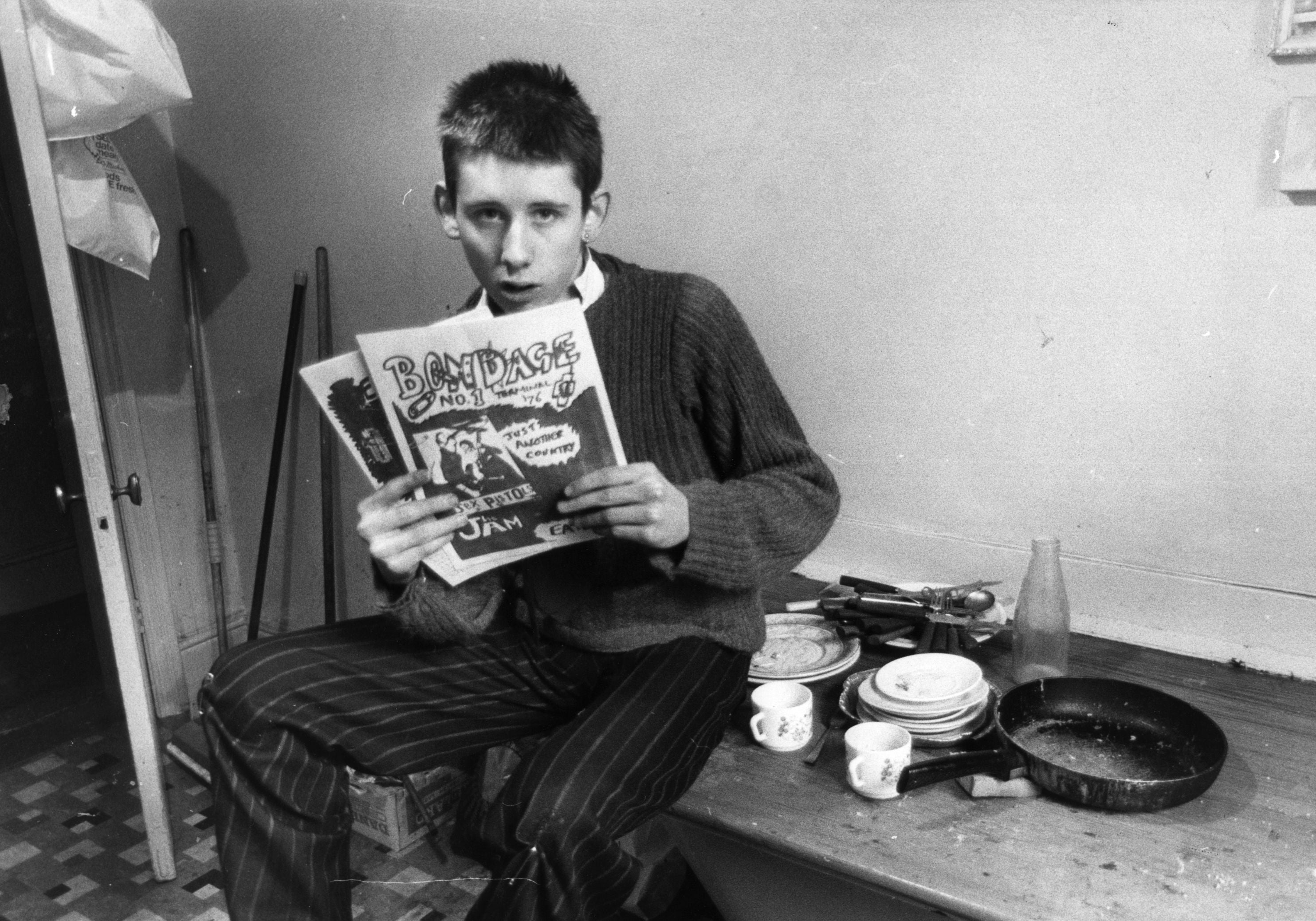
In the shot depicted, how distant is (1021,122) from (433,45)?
1.18 metres

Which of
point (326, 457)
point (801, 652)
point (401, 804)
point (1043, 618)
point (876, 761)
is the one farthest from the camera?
point (326, 457)

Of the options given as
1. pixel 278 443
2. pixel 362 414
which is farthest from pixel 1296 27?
pixel 278 443

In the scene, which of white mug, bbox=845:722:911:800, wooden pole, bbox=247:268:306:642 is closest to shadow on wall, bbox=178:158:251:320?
wooden pole, bbox=247:268:306:642

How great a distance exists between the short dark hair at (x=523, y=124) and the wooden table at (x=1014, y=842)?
31.3 inches

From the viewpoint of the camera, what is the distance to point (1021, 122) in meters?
1.56

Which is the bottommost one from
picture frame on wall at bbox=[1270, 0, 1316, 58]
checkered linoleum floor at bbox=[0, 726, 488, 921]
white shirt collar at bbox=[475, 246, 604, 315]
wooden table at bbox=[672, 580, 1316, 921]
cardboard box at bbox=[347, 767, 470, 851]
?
checkered linoleum floor at bbox=[0, 726, 488, 921]

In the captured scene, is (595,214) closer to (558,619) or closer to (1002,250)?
(558,619)

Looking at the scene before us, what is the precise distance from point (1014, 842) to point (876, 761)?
173 millimetres

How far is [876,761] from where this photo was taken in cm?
126

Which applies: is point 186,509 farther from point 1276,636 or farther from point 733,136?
point 1276,636

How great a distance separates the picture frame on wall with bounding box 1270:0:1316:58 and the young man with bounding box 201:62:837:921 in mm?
780

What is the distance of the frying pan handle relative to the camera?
4.03 feet

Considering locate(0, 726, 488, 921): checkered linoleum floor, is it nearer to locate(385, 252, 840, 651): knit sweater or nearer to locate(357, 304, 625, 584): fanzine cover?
locate(385, 252, 840, 651): knit sweater

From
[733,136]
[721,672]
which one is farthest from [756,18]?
[721,672]
